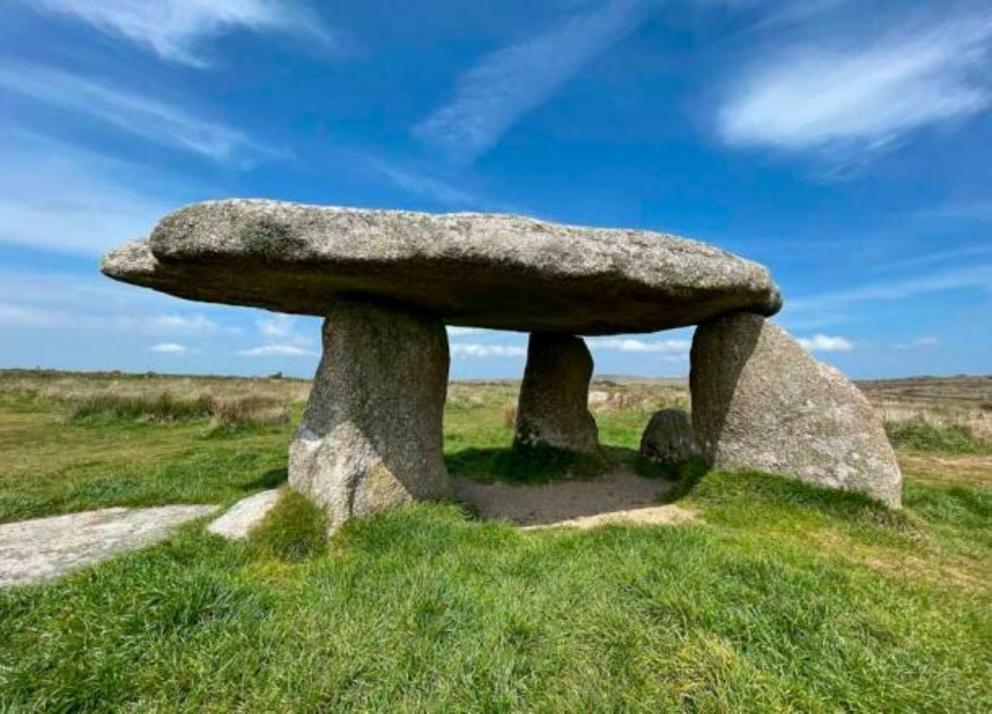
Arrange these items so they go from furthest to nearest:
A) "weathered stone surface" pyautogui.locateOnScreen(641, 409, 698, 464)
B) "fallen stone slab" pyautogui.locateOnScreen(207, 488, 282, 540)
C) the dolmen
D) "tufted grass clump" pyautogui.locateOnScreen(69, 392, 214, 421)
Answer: "tufted grass clump" pyautogui.locateOnScreen(69, 392, 214, 421) → "weathered stone surface" pyautogui.locateOnScreen(641, 409, 698, 464) → "fallen stone slab" pyautogui.locateOnScreen(207, 488, 282, 540) → the dolmen

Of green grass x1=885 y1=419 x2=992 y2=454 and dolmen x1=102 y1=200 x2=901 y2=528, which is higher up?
dolmen x1=102 y1=200 x2=901 y2=528

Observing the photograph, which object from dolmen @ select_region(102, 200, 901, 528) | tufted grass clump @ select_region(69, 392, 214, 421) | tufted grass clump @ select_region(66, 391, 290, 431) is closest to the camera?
dolmen @ select_region(102, 200, 901, 528)

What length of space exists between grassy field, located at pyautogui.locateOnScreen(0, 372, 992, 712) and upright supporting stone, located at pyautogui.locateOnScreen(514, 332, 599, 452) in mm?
3663

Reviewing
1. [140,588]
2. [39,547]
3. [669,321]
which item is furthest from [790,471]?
[39,547]

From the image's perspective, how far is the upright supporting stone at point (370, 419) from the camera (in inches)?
272

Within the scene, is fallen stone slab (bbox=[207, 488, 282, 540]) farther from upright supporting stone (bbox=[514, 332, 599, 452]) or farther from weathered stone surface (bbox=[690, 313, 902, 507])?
weathered stone surface (bbox=[690, 313, 902, 507])

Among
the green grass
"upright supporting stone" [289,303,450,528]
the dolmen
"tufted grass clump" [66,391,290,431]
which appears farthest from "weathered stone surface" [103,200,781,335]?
the green grass

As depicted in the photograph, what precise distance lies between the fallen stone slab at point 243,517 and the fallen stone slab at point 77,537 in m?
0.53

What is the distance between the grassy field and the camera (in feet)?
11.3

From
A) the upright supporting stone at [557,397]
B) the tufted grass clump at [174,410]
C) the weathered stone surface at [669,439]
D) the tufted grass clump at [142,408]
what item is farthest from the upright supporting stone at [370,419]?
the tufted grass clump at [142,408]

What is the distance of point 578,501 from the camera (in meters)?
8.88

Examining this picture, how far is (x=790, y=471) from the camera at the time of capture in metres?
8.13

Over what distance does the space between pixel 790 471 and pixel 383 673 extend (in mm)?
6407

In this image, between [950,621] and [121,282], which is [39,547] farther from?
[950,621]
